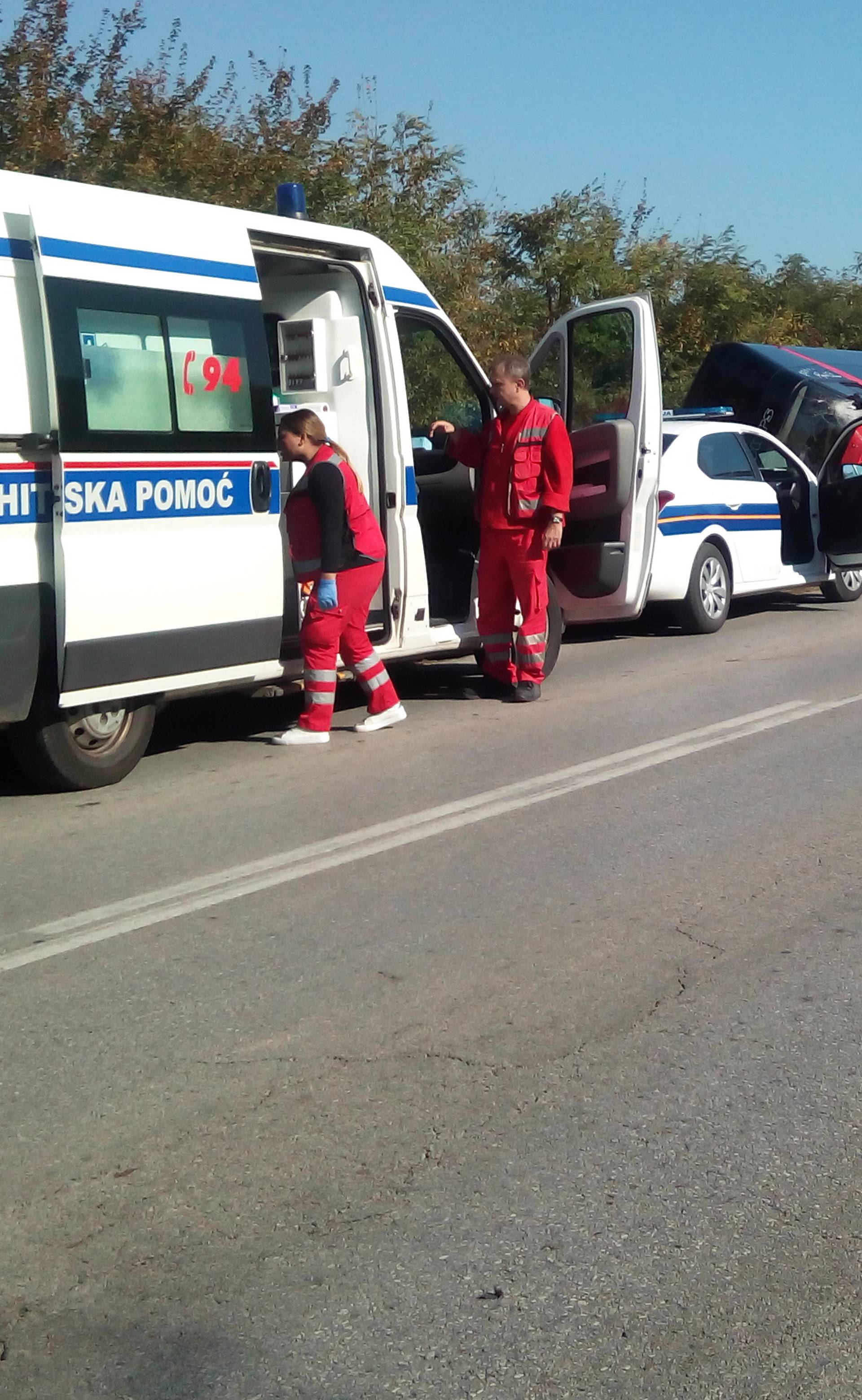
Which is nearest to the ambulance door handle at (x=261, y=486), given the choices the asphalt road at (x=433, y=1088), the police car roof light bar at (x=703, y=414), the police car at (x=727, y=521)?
the asphalt road at (x=433, y=1088)

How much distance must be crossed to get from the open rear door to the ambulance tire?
4.54 meters

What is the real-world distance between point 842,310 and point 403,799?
27831mm

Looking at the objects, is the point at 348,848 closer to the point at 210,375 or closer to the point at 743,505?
the point at 210,375

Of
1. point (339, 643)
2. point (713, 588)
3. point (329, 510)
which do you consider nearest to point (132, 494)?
point (329, 510)

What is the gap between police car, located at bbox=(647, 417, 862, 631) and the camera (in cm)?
1238

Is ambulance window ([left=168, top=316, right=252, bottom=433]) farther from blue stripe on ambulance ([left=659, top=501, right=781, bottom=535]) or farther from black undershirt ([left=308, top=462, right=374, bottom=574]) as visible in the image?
blue stripe on ambulance ([left=659, top=501, right=781, bottom=535])

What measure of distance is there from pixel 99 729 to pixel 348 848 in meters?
1.62

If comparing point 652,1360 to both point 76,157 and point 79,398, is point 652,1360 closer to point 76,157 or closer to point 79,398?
point 79,398

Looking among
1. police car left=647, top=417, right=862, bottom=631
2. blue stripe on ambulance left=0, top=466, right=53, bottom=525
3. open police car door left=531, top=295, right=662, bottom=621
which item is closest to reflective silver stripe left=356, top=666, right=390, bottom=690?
open police car door left=531, top=295, right=662, bottom=621

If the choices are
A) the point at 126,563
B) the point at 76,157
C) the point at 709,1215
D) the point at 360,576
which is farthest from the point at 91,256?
the point at 76,157

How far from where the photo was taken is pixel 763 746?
321 inches

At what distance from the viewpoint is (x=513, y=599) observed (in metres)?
9.59

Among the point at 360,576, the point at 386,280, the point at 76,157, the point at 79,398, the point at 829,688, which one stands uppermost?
the point at 76,157

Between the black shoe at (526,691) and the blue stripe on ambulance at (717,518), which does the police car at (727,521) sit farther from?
the black shoe at (526,691)
